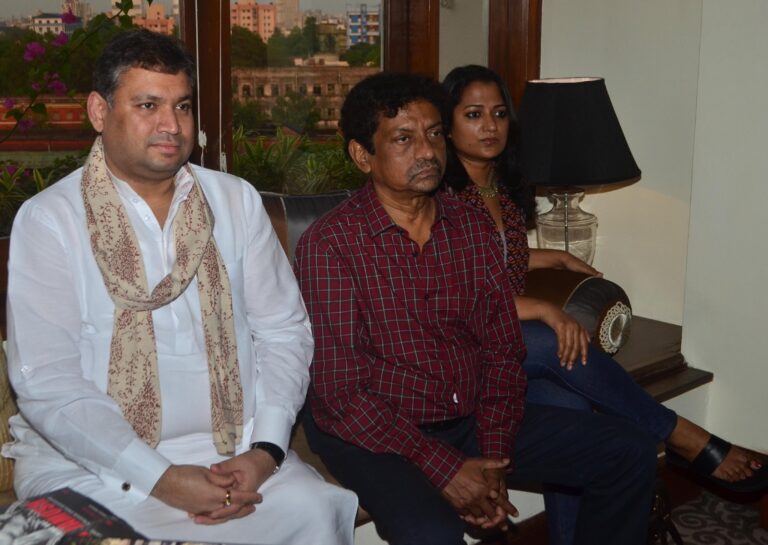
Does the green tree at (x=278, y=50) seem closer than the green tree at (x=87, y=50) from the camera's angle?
No

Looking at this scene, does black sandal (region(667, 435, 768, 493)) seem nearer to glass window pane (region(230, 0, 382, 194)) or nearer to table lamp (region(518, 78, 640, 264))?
table lamp (region(518, 78, 640, 264))

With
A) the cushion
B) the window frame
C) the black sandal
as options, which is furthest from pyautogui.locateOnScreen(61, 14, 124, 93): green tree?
the black sandal

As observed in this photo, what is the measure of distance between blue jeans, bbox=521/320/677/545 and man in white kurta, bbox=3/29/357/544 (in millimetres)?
716

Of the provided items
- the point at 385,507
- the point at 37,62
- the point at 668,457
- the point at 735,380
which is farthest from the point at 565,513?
the point at 37,62

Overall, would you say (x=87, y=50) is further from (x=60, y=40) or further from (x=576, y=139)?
(x=576, y=139)

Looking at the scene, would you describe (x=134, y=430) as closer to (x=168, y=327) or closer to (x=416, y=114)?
(x=168, y=327)

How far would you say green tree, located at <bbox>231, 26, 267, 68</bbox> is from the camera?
3.09m

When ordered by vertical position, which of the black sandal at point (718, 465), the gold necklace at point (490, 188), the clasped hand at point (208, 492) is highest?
the gold necklace at point (490, 188)

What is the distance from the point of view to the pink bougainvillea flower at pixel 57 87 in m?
2.78

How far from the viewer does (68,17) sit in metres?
2.75

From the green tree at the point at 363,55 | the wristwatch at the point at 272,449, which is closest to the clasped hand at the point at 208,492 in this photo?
the wristwatch at the point at 272,449

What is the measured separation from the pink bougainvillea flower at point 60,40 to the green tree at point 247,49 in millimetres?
530

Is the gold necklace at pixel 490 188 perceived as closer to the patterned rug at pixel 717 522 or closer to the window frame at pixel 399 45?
the window frame at pixel 399 45

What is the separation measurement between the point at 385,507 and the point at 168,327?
59 cm
